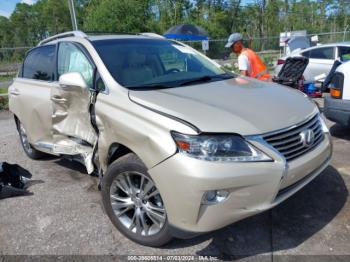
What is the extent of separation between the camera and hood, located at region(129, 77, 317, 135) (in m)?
2.62

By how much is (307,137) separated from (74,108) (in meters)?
2.37

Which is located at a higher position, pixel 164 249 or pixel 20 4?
pixel 20 4

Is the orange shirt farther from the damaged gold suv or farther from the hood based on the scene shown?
the hood

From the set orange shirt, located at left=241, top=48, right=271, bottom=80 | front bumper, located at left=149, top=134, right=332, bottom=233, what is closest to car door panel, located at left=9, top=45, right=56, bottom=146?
front bumper, located at left=149, top=134, right=332, bottom=233

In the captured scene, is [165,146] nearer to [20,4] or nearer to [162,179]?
[162,179]

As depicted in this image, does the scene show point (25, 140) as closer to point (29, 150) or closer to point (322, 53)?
point (29, 150)

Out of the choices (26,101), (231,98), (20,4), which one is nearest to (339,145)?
(231,98)

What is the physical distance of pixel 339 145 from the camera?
17.1ft

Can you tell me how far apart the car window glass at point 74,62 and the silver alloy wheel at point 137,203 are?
1092 mm

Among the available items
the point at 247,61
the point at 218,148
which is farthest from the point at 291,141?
the point at 247,61

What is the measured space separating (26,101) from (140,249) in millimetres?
2726

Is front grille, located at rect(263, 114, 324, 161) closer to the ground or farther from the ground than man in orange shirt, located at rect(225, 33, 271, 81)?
closer to the ground

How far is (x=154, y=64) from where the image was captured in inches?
149

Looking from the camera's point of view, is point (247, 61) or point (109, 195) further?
point (247, 61)
